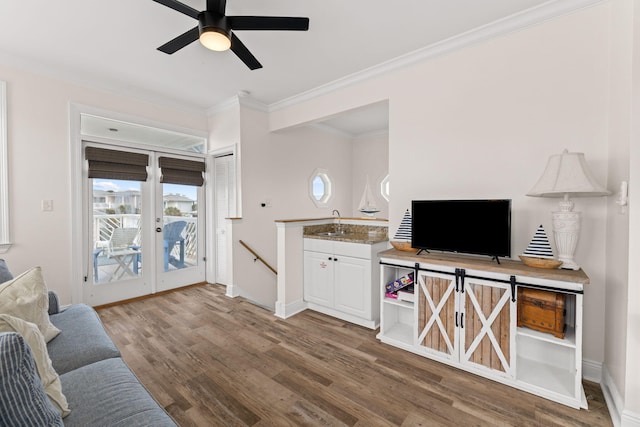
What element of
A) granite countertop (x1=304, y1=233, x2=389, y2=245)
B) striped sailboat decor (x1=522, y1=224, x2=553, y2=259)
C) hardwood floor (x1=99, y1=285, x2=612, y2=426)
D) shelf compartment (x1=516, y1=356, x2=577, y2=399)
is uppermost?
striped sailboat decor (x1=522, y1=224, x2=553, y2=259)

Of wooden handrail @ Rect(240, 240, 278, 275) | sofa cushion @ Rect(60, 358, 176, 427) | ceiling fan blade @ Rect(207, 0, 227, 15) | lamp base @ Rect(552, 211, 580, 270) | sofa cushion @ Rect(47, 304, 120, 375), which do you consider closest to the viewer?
sofa cushion @ Rect(60, 358, 176, 427)

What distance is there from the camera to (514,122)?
2.26m

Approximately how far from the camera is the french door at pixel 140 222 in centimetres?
346

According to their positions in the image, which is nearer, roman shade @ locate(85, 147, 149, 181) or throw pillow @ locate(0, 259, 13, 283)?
throw pillow @ locate(0, 259, 13, 283)

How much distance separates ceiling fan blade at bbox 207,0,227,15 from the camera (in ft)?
5.78

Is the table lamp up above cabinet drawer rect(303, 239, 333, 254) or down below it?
above

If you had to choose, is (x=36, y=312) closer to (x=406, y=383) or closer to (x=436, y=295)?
(x=406, y=383)

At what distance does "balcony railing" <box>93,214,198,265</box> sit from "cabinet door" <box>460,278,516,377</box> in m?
3.83

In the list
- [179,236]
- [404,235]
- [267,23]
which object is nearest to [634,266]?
[404,235]

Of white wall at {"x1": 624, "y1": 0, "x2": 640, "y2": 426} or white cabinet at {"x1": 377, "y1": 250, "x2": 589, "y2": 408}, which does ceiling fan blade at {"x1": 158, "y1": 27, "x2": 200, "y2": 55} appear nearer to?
white cabinet at {"x1": 377, "y1": 250, "x2": 589, "y2": 408}

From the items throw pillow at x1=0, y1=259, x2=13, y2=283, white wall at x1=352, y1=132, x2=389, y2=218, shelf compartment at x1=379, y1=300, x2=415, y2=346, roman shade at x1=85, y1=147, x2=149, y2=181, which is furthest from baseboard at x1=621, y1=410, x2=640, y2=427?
roman shade at x1=85, y1=147, x2=149, y2=181

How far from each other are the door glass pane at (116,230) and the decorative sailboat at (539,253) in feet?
14.2

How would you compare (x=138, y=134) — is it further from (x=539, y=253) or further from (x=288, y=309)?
(x=539, y=253)

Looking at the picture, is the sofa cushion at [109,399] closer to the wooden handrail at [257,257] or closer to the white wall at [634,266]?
the white wall at [634,266]
